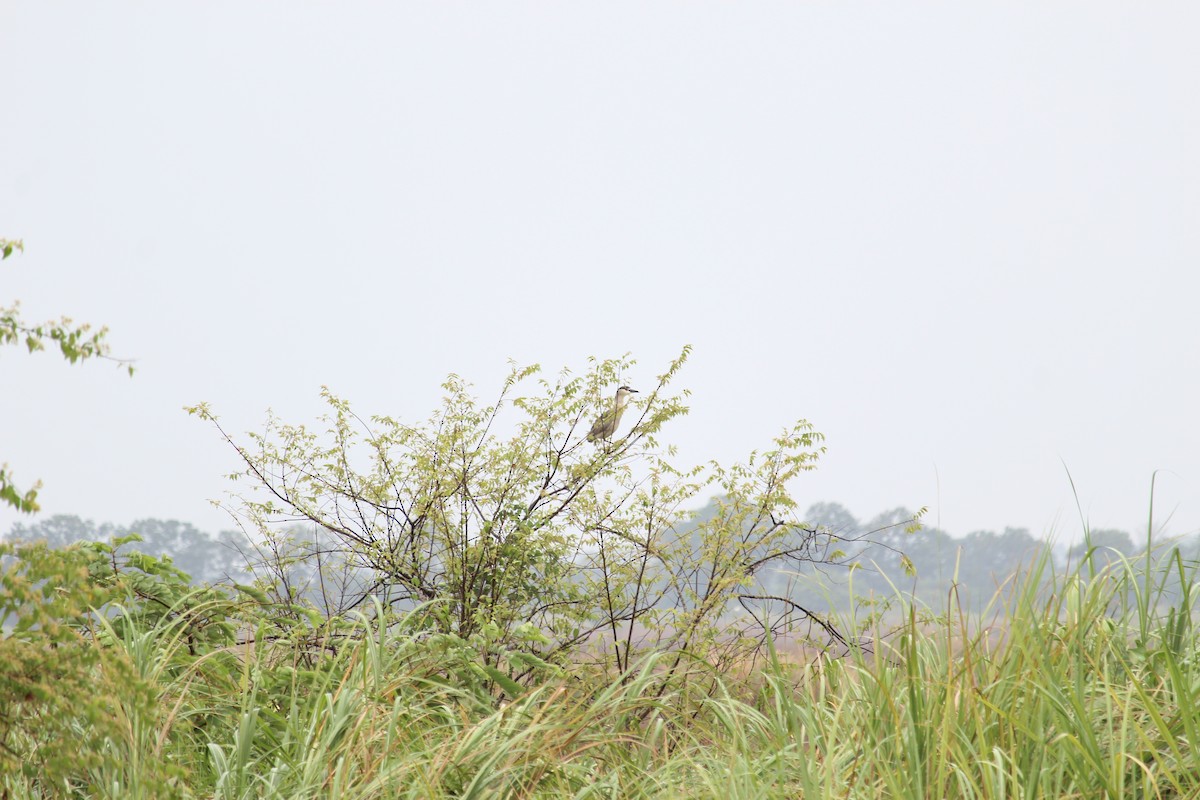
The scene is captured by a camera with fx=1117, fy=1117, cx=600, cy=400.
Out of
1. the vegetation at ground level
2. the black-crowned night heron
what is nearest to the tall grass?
the vegetation at ground level

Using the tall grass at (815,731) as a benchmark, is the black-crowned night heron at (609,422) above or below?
above

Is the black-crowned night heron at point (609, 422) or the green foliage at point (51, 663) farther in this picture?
the black-crowned night heron at point (609, 422)

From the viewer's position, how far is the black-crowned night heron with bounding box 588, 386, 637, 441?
6824 mm

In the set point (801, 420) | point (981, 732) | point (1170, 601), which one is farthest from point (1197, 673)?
point (801, 420)

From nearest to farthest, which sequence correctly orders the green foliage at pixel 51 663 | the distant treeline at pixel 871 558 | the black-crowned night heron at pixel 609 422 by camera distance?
the green foliage at pixel 51 663, the distant treeline at pixel 871 558, the black-crowned night heron at pixel 609 422

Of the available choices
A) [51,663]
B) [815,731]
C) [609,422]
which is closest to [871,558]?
[815,731]

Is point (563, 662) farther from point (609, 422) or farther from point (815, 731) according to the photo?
point (815, 731)

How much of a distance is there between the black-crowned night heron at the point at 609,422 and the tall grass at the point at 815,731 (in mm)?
2517

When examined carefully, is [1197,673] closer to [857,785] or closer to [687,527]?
[857,785]

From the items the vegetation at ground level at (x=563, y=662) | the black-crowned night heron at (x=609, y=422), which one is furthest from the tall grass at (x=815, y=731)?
the black-crowned night heron at (x=609, y=422)

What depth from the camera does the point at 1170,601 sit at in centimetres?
448

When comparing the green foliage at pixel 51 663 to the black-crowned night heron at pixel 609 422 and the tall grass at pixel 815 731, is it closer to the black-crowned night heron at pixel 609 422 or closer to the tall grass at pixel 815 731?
the tall grass at pixel 815 731

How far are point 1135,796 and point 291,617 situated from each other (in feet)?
14.1

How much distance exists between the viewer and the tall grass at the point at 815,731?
3281 mm
